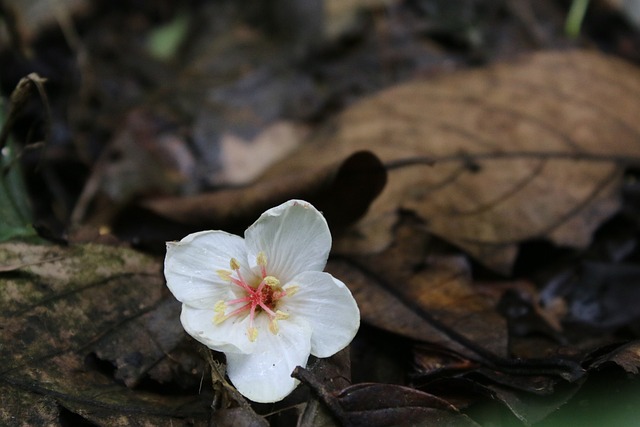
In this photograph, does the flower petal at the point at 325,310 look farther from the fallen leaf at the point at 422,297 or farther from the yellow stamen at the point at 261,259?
the fallen leaf at the point at 422,297

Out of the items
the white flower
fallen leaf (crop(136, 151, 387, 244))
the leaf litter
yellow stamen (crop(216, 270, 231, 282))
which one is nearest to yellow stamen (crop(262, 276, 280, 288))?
the white flower

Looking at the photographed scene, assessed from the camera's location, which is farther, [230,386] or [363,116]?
[363,116]

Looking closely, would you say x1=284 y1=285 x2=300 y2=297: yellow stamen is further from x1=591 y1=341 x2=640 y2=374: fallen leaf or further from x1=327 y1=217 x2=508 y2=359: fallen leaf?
x1=591 y1=341 x2=640 y2=374: fallen leaf

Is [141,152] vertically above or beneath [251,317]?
beneath

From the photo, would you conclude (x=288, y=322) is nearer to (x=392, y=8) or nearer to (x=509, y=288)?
(x=509, y=288)

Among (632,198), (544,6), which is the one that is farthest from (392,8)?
(632,198)

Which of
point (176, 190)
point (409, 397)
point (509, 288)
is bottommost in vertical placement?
point (176, 190)
